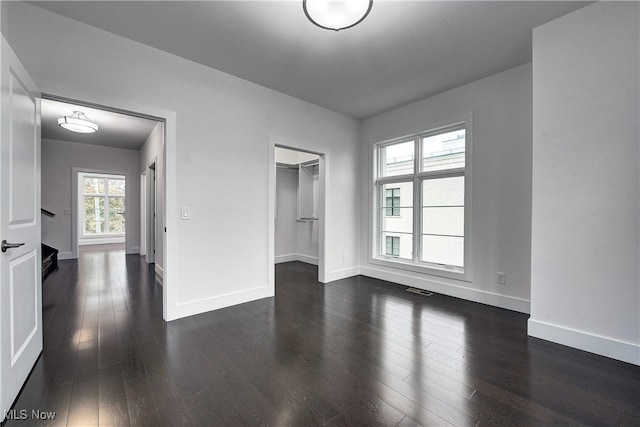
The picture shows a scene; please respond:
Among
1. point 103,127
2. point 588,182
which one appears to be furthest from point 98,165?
point 588,182

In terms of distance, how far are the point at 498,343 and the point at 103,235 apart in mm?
11029

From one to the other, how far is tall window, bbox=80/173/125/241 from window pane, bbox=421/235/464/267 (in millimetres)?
9414

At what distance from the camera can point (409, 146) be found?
4.27 meters

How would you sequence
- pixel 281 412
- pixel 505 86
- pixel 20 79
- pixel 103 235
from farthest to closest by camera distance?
pixel 103 235 < pixel 505 86 < pixel 20 79 < pixel 281 412

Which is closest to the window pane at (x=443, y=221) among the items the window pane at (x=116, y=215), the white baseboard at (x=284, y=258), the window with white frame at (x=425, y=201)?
the window with white frame at (x=425, y=201)

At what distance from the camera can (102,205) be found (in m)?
9.20

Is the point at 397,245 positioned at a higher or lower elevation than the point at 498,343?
higher

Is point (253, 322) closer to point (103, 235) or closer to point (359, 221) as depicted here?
point (359, 221)

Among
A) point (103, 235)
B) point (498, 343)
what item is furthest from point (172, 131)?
point (103, 235)

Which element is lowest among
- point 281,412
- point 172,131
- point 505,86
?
point 281,412

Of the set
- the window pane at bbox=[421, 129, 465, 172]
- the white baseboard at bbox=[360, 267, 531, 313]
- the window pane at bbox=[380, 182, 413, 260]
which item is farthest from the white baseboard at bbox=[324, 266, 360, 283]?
the window pane at bbox=[421, 129, 465, 172]

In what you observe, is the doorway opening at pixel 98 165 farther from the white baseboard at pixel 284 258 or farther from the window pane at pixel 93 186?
the window pane at pixel 93 186

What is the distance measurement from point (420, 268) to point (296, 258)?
2995 millimetres

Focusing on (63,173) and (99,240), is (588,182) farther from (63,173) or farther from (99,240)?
(99,240)
